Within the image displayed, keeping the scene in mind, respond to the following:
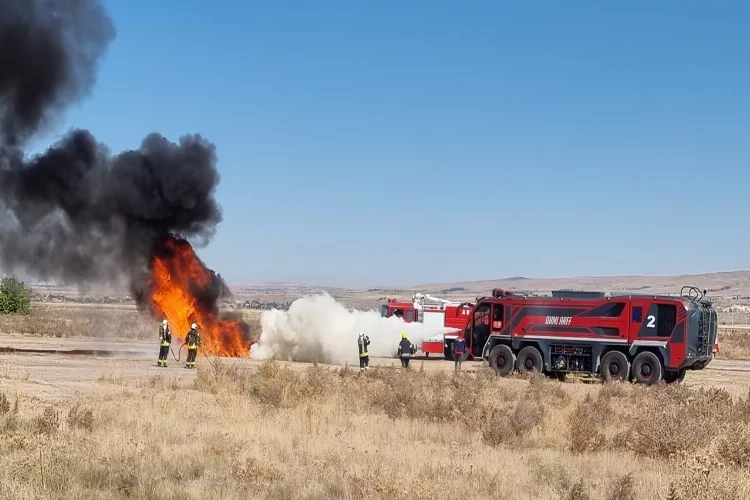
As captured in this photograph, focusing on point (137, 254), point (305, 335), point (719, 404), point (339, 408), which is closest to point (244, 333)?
point (305, 335)

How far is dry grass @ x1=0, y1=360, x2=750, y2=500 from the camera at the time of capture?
10969mm

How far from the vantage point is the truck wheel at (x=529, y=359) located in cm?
3156

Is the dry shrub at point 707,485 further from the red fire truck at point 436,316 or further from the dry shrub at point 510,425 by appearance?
the red fire truck at point 436,316

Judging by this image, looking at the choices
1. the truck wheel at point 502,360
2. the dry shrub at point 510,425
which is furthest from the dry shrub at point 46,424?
the truck wheel at point 502,360

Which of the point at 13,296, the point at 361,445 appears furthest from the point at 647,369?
the point at 13,296

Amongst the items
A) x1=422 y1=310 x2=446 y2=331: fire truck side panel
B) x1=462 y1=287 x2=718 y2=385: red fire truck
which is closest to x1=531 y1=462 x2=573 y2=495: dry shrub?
x1=462 y1=287 x2=718 y2=385: red fire truck

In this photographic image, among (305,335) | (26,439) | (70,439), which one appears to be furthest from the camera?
(305,335)

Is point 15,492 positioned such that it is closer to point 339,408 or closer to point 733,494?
point 733,494

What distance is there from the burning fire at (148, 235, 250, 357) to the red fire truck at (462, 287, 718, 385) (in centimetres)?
1194

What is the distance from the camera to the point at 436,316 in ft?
141

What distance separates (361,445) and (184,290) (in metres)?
23.6

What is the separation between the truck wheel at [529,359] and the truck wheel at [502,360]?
11.5 inches

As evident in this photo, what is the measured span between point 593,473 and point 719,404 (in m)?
6.44

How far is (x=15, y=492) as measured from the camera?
999 cm
